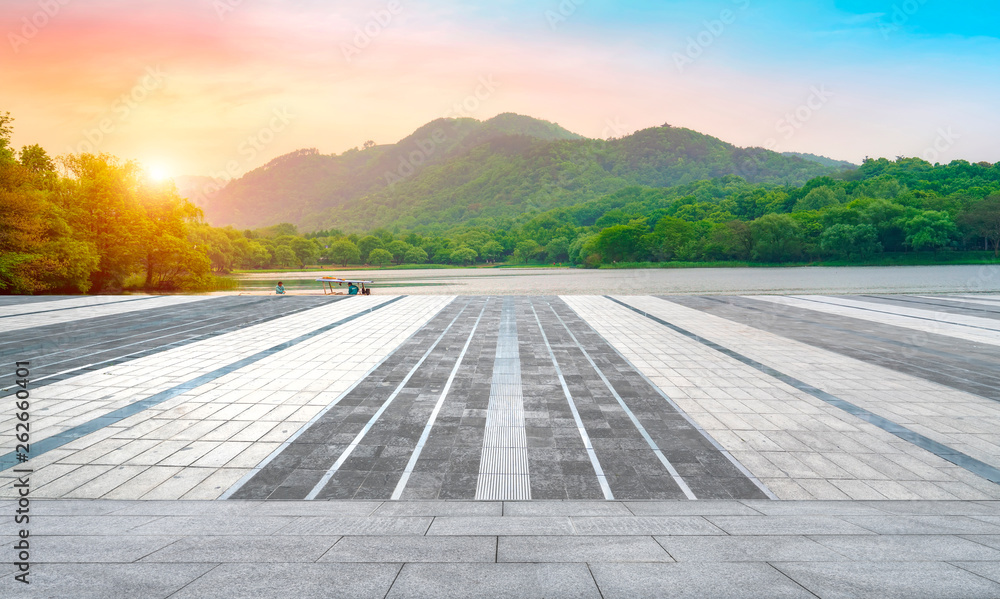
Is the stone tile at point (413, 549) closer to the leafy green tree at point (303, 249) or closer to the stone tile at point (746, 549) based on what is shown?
the stone tile at point (746, 549)

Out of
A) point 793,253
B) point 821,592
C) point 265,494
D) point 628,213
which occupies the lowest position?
point 265,494

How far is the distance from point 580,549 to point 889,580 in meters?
1.45

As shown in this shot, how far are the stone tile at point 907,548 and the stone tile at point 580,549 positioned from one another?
1.04 m

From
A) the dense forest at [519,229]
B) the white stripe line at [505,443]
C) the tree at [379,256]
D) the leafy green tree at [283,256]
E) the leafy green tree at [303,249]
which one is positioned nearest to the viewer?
the white stripe line at [505,443]

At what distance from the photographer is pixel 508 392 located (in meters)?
6.76

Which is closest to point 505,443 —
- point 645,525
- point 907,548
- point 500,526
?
point 500,526

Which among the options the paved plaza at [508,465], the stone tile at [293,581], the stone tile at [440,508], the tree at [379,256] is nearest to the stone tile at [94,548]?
the paved plaza at [508,465]

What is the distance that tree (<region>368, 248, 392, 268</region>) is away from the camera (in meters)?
98.9

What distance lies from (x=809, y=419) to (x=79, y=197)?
36631mm

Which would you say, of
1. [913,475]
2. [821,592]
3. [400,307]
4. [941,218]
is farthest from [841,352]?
[941,218]

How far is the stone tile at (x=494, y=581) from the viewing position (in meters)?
2.15

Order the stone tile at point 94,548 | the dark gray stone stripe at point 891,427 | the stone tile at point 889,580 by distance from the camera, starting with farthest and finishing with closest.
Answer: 1. the dark gray stone stripe at point 891,427
2. the stone tile at point 94,548
3. the stone tile at point 889,580

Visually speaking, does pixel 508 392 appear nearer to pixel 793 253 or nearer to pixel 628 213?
pixel 793 253

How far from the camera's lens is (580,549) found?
266cm
